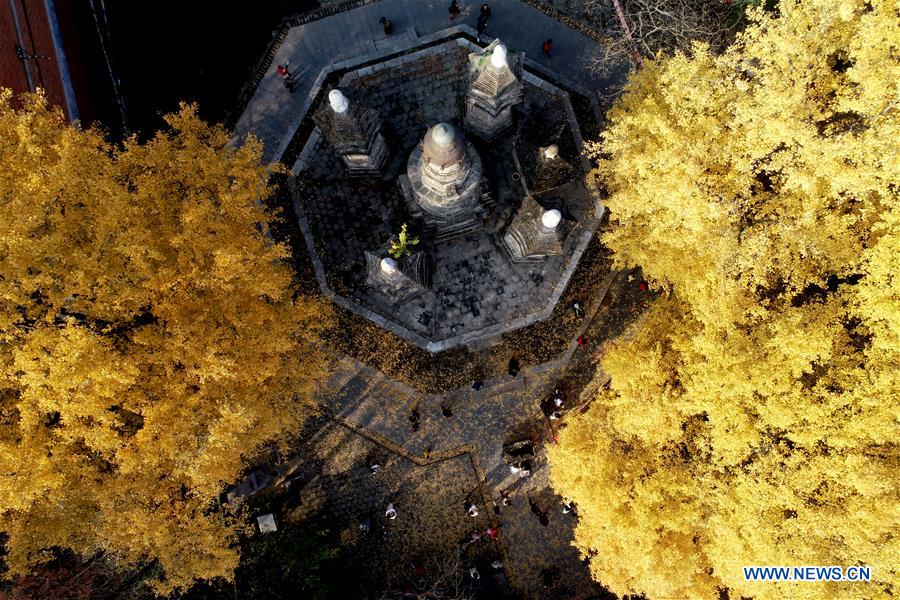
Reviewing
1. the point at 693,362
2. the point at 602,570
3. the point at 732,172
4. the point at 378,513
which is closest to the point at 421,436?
the point at 378,513

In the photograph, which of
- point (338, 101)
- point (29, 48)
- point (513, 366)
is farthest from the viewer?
point (513, 366)

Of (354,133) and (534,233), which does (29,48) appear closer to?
(354,133)

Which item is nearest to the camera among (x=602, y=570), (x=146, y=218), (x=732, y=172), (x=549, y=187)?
(x=146, y=218)

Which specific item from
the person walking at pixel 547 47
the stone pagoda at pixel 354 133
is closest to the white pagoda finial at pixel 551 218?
the stone pagoda at pixel 354 133

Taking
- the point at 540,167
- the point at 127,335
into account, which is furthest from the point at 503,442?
the point at 127,335

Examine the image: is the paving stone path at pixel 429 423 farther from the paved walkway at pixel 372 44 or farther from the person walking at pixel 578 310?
the person walking at pixel 578 310

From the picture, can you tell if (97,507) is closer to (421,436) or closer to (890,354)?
(421,436)

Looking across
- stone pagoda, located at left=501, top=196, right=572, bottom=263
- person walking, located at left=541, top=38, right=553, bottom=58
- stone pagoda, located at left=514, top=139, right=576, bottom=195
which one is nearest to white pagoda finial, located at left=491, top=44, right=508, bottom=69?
stone pagoda, located at left=514, top=139, right=576, bottom=195
